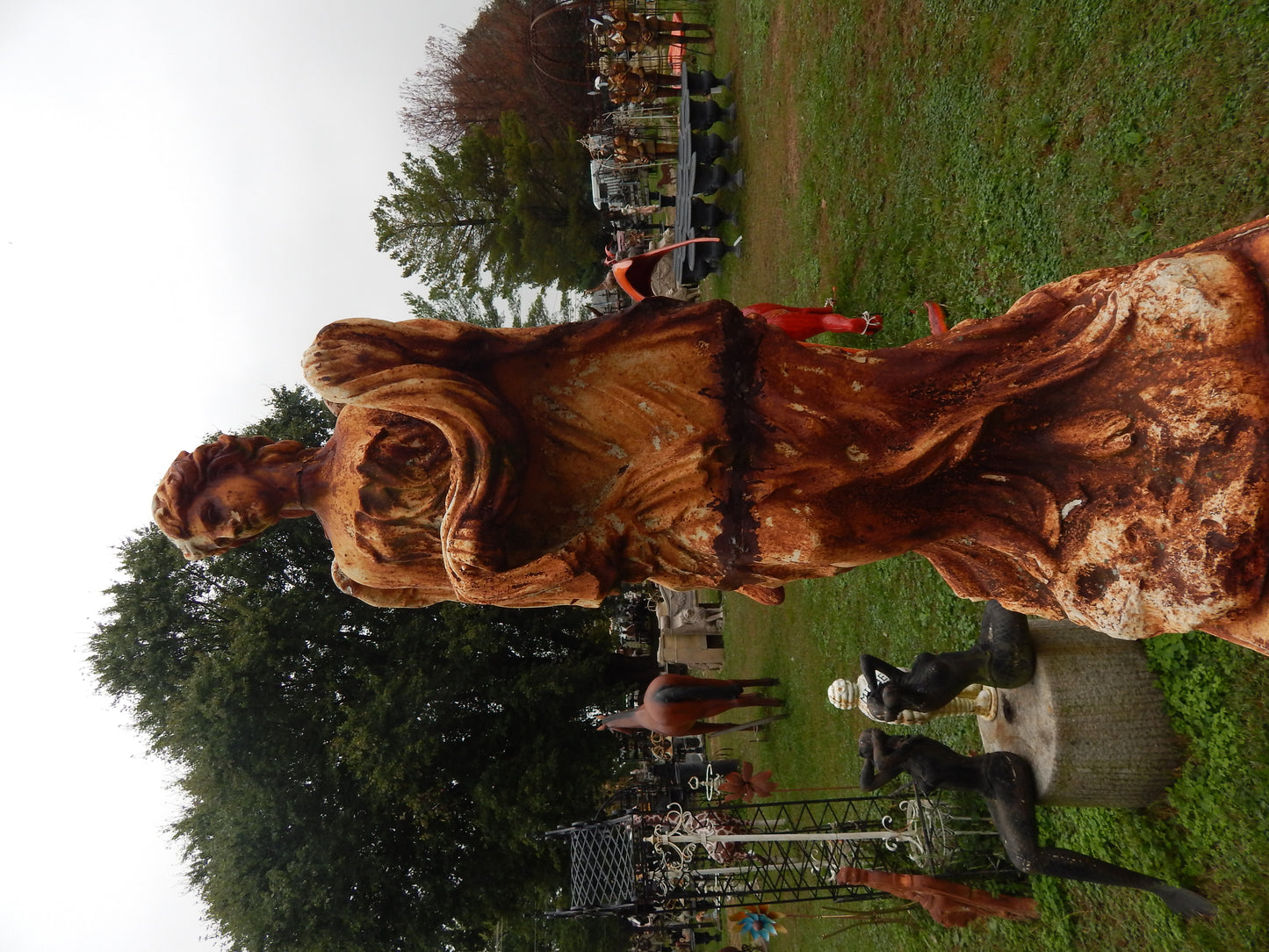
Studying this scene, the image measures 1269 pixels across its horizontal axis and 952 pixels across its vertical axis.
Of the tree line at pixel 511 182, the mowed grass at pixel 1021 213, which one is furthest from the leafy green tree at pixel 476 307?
the mowed grass at pixel 1021 213

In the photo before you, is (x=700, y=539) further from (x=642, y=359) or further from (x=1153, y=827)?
(x=1153, y=827)

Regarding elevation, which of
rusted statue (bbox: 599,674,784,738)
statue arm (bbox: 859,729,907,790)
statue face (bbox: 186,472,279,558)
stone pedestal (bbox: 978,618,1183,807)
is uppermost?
statue face (bbox: 186,472,279,558)

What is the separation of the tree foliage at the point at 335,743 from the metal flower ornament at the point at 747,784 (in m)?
4.34

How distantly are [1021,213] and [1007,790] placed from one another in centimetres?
421

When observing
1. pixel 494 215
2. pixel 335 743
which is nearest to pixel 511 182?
pixel 494 215

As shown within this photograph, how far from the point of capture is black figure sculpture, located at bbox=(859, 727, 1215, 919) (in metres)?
4.76

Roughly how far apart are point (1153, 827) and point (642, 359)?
448cm

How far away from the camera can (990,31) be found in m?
6.38

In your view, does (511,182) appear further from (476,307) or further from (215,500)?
(215,500)

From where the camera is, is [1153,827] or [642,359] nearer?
[642,359]

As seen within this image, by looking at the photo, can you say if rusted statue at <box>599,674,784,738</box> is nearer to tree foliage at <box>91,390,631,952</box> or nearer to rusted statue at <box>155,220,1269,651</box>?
rusted statue at <box>155,220,1269,651</box>

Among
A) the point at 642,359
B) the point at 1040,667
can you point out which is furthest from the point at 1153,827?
the point at 642,359

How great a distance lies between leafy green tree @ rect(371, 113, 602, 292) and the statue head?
19714 mm

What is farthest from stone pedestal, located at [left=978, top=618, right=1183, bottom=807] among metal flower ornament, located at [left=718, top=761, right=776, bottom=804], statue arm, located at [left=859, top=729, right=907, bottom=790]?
metal flower ornament, located at [left=718, top=761, right=776, bottom=804]
